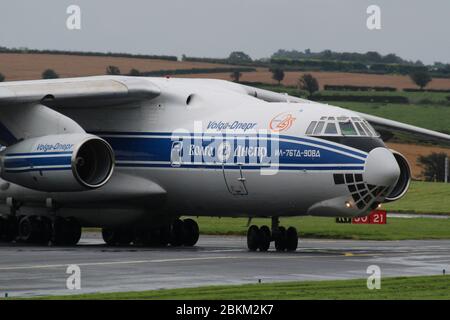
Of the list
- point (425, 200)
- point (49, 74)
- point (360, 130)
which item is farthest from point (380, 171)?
point (49, 74)

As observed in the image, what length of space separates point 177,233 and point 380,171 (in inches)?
291

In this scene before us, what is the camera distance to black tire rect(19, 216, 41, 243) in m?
35.1

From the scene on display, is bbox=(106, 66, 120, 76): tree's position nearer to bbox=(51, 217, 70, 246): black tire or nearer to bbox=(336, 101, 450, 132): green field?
bbox=(336, 101, 450, 132): green field

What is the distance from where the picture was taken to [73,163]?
106 ft

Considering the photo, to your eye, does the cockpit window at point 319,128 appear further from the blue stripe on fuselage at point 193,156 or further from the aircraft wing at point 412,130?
the aircraft wing at point 412,130

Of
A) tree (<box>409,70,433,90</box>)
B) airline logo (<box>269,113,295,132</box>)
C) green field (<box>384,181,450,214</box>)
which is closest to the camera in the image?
airline logo (<box>269,113,295,132</box>)

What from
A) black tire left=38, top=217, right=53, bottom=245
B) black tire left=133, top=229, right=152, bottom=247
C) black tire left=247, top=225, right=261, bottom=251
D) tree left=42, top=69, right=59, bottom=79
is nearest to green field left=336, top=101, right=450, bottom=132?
tree left=42, top=69, right=59, bottom=79

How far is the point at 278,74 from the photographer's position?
90062 mm

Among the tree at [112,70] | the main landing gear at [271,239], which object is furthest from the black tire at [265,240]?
the tree at [112,70]

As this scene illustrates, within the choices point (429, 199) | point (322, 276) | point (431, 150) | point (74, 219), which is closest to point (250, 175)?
point (74, 219)

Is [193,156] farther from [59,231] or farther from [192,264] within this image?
[192,264]

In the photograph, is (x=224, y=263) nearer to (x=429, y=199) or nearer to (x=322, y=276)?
(x=322, y=276)

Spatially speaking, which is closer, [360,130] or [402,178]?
[360,130]

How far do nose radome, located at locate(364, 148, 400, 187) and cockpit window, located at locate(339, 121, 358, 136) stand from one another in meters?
0.92
